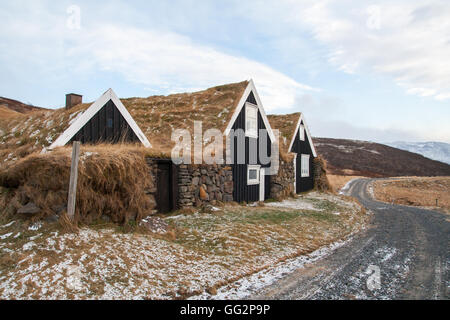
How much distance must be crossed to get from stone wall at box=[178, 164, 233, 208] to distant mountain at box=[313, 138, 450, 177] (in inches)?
1885

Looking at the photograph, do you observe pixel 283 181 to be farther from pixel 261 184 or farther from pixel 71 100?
pixel 71 100

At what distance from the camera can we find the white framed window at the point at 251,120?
15.6m

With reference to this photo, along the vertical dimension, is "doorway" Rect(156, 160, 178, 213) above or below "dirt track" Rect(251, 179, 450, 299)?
above

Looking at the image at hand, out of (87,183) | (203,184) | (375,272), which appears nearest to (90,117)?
(87,183)

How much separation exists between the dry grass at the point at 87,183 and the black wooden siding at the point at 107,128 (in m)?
2.64

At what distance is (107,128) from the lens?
11.0m

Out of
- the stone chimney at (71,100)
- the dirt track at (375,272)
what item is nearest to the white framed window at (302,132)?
the dirt track at (375,272)

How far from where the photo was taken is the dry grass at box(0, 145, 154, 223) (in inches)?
276

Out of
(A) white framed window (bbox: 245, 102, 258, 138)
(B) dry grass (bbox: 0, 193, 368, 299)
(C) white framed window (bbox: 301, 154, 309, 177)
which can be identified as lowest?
(B) dry grass (bbox: 0, 193, 368, 299)

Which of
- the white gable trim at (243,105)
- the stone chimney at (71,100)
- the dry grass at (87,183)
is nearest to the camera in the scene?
the dry grass at (87,183)

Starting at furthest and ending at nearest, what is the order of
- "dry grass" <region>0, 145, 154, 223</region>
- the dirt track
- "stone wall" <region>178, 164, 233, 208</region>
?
"stone wall" <region>178, 164, 233, 208</region>
"dry grass" <region>0, 145, 154, 223</region>
the dirt track

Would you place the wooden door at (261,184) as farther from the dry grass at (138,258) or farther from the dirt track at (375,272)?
Answer: the dry grass at (138,258)

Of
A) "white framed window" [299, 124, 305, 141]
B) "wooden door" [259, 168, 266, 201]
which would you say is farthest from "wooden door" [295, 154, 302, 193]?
"wooden door" [259, 168, 266, 201]

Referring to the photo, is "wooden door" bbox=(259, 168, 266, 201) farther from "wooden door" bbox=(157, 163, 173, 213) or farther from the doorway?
"wooden door" bbox=(157, 163, 173, 213)
